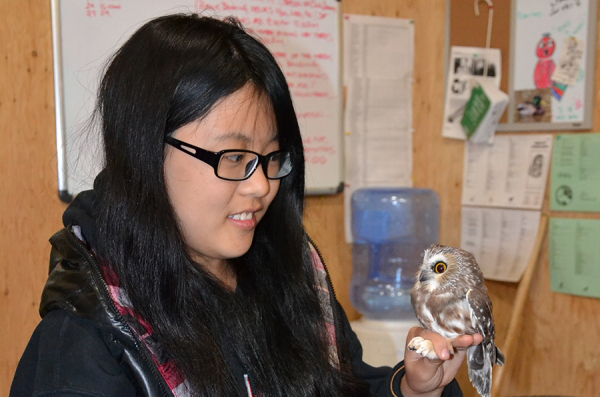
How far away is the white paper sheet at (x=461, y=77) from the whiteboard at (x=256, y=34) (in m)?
0.56

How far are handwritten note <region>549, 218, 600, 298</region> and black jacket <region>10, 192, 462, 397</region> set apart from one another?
69.9 inches

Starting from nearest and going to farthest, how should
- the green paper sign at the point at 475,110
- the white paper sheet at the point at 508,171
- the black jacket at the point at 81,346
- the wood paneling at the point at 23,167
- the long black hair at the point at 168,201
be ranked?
the black jacket at the point at 81,346, the long black hair at the point at 168,201, the wood paneling at the point at 23,167, the white paper sheet at the point at 508,171, the green paper sign at the point at 475,110

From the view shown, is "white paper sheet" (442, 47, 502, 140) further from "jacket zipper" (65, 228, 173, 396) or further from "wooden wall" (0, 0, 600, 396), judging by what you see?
"jacket zipper" (65, 228, 173, 396)

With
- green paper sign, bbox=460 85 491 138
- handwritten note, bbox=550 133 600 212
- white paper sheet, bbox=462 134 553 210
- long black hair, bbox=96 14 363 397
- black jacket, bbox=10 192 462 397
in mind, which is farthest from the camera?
green paper sign, bbox=460 85 491 138

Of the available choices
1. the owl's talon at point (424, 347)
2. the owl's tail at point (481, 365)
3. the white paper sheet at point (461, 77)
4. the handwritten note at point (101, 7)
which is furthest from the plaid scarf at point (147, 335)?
the white paper sheet at point (461, 77)

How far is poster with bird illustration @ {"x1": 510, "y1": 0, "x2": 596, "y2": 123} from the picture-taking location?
2039 millimetres

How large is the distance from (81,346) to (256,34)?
1.09m

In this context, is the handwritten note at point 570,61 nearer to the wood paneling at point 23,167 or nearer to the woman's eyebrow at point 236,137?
the woman's eyebrow at point 236,137

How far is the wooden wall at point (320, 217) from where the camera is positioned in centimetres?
183

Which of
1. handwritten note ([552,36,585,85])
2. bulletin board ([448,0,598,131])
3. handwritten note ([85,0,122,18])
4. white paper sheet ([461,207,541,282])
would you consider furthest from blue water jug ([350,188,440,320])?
handwritten note ([85,0,122,18])

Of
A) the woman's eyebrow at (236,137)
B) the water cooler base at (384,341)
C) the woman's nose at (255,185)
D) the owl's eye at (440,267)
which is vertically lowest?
the water cooler base at (384,341)

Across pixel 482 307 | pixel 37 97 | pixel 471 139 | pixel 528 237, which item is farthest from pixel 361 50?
pixel 482 307

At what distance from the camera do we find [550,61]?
7.00 feet

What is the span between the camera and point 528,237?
87.1 inches
